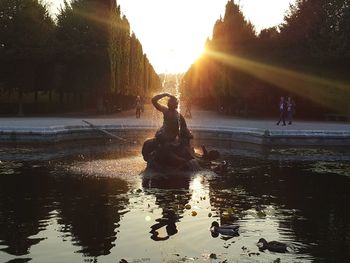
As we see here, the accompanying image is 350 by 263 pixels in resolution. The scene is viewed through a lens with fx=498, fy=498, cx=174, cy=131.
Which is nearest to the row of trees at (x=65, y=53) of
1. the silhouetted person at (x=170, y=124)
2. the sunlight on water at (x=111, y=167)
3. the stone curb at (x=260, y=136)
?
the stone curb at (x=260, y=136)

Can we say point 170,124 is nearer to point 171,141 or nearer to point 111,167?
point 171,141

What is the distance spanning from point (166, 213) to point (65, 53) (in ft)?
127

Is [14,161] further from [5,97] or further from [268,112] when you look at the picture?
[5,97]

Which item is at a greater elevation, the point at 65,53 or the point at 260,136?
the point at 65,53

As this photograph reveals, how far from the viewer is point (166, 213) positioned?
11.0m

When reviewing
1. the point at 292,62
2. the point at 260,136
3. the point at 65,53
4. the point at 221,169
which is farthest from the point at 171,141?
the point at 65,53

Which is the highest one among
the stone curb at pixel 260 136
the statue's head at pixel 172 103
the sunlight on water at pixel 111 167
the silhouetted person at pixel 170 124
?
the statue's head at pixel 172 103

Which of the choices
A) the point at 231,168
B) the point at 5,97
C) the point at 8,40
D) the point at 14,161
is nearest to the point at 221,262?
the point at 231,168

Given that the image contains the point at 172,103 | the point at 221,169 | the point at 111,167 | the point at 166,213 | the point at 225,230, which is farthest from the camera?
the point at 111,167

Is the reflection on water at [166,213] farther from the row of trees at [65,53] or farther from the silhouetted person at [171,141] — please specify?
the row of trees at [65,53]

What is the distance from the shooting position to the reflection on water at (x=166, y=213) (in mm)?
8398

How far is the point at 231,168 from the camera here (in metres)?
18.2

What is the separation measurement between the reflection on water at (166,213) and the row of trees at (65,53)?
29.2 meters

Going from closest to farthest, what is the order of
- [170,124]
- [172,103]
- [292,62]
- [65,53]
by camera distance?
[172,103]
[170,124]
[292,62]
[65,53]
